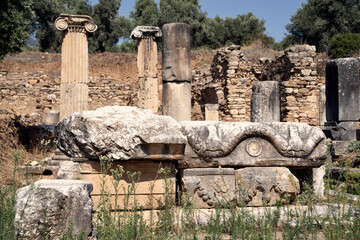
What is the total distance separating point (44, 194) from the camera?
2.80 metres

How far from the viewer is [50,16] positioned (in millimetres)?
28953

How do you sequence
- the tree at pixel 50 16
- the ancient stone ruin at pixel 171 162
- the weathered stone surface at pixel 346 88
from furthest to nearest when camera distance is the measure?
the tree at pixel 50 16, the weathered stone surface at pixel 346 88, the ancient stone ruin at pixel 171 162

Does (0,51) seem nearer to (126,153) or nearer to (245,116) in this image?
(126,153)

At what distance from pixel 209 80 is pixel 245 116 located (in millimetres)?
3493

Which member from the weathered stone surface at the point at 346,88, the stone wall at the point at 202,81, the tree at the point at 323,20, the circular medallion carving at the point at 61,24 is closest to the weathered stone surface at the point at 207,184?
the weathered stone surface at the point at 346,88

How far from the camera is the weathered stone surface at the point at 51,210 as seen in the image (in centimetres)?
271

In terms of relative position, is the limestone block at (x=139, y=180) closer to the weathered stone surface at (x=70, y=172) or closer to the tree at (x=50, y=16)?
the weathered stone surface at (x=70, y=172)

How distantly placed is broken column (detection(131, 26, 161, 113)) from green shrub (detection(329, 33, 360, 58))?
1514 centimetres

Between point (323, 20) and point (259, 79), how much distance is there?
16.9 meters

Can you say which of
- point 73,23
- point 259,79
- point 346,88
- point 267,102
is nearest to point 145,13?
point 259,79

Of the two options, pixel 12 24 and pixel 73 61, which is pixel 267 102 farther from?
pixel 12 24

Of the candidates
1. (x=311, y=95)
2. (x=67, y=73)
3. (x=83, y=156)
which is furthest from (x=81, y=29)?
(x=311, y=95)

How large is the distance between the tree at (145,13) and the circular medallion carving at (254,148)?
30436 millimetres

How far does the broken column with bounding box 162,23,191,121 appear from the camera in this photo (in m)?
8.58
